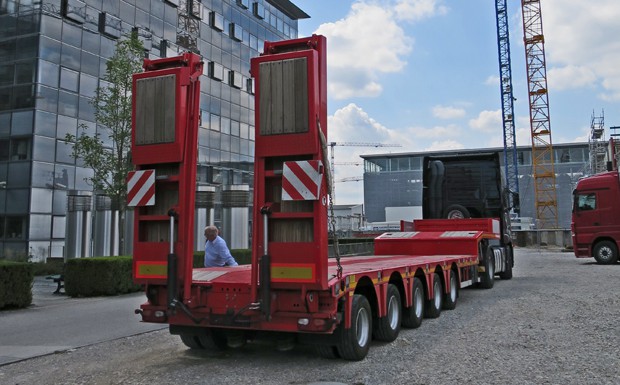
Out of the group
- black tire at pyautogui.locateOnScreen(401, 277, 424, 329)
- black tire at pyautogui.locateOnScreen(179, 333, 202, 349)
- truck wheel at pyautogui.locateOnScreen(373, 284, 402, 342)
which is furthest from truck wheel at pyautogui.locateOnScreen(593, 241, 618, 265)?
black tire at pyautogui.locateOnScreen(179, 333, 202, 349)

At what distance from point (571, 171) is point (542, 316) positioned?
68.3 m

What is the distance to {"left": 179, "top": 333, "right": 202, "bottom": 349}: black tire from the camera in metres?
7.07

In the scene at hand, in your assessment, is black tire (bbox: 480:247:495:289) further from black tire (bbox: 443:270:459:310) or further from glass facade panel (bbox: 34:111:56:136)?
glass facade panel (bbox: 34:111:56:136)

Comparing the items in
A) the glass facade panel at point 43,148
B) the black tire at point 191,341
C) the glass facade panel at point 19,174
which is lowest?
the black tire at point 191,341

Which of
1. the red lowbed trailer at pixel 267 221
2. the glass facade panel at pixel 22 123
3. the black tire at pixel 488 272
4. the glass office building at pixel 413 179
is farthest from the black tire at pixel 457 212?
the glass office building at pixel 413 179

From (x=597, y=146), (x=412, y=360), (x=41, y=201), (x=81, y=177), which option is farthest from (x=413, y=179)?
(x=412, y=360)

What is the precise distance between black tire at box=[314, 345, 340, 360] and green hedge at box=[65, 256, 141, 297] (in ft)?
28.5

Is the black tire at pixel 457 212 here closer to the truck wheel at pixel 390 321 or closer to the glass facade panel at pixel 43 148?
the truck wheel at pixel 390 321

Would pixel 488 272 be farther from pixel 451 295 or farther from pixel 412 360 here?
pixel 412 360

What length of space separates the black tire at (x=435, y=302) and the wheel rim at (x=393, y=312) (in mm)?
1757

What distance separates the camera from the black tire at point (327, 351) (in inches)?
249

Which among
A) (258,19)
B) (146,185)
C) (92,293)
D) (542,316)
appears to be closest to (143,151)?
(146,185)

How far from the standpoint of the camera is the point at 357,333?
6.36 metres

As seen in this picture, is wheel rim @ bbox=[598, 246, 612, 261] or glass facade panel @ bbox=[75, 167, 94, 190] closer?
wheel rim @ bbox=[598, 246, 612, 261]
